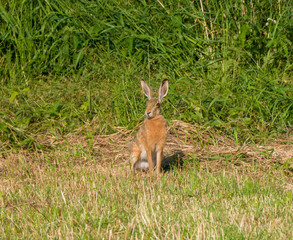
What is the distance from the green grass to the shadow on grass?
0.15 metres

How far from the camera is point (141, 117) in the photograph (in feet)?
20.3

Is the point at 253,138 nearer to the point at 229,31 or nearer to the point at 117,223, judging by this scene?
the point at 229,31

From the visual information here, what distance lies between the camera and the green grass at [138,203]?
3363 millimetres

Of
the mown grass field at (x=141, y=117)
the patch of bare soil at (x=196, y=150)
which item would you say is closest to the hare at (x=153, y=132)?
the mown grass field at (x=141, y=117)

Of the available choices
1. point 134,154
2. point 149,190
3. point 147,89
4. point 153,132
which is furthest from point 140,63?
point 149,190

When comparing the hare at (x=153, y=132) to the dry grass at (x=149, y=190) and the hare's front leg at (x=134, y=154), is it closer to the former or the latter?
the hare's front leg at (x=134, y=154)

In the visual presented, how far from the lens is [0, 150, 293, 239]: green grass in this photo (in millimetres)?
3363

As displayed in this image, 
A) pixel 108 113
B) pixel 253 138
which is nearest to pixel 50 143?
pixel 108 113

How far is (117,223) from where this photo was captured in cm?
357

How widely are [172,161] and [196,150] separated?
1.05ft

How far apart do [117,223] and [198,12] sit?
14.2 feet

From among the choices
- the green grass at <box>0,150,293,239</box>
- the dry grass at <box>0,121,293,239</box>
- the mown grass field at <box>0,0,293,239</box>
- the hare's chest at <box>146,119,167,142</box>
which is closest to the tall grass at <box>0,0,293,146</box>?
the mown grass field at <box>0,0,293,239</box>

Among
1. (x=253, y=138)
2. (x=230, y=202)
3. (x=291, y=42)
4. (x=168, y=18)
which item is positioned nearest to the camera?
(x=230, y=202)

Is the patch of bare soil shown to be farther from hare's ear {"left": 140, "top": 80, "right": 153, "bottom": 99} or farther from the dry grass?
hare's ear {"left": 140, "top": 80, "right": 153, "bottom": 99}
